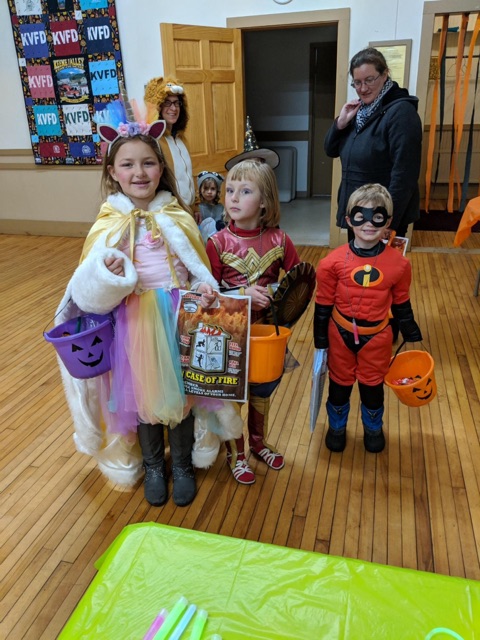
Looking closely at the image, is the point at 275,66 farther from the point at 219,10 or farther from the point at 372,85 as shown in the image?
the point at 372,85

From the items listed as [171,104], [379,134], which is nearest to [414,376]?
[379,134]

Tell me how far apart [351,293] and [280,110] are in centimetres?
606

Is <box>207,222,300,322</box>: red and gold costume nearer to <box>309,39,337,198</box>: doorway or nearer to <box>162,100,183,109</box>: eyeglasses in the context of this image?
<box>162,100,183,109</box>: eyeglasses

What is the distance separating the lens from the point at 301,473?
1.99 metres

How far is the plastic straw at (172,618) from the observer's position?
956 mm

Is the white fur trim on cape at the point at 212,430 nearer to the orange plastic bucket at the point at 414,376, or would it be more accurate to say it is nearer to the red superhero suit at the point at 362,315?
the red superhero suit at the point at 362,315

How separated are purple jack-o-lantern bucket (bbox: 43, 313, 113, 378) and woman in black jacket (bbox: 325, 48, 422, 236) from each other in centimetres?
137

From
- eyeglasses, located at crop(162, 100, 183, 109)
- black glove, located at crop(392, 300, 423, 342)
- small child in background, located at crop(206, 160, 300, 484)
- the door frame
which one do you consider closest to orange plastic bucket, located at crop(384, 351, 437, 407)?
black glove, located at crop(392, 300, 423, 342)

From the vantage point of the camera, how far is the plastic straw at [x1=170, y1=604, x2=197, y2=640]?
958 millimetres

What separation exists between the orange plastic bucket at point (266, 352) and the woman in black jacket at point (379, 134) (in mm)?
1034

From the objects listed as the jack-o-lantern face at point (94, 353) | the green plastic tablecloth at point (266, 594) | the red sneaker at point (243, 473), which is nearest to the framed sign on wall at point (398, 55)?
the red sneaker at point (243, 473)

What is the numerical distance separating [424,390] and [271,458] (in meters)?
→ 0.67

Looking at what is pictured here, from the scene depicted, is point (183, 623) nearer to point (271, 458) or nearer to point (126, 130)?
point (271, 458)

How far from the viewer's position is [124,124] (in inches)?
61.9
